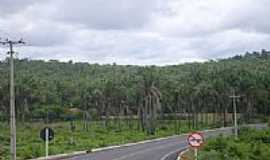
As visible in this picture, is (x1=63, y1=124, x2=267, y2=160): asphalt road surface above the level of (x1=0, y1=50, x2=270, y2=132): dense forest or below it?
below

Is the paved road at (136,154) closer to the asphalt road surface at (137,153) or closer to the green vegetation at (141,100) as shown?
the asphalt road surface at (137,153)

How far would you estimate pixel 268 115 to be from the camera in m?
125

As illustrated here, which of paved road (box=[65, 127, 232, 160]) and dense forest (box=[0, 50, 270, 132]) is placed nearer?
paved road (box=[65, 127, 232, 160])

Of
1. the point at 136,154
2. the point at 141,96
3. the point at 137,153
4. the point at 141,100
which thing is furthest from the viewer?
the point at 141,100

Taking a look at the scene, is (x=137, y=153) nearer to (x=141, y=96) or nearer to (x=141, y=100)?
(x=141, y=96)

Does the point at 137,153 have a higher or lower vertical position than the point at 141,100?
lower

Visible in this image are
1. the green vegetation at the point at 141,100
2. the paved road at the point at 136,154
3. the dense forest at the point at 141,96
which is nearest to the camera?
the paved road at the point at 136,154

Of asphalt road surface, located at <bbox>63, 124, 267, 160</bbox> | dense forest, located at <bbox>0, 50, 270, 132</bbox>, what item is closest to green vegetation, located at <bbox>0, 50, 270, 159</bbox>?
dense forest, located at <bbox>0, 50, 270, 132</bbox>

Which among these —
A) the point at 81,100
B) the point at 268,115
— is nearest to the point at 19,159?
the point at 81,100

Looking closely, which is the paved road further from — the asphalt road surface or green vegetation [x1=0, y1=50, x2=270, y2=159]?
green vegetation [x1=0, y1=50, x2=270, y2=159]

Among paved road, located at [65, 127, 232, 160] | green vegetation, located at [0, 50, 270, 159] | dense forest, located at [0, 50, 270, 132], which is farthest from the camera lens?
dense forest, located at [0, 50, 270, 132]

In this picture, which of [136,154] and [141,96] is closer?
[136,154]

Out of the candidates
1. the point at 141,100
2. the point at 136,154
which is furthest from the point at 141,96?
the point at 136,154

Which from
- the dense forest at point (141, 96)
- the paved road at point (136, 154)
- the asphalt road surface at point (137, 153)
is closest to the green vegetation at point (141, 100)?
the dense forest at point (141, 96)
